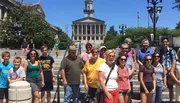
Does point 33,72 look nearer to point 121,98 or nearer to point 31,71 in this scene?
point 31,71

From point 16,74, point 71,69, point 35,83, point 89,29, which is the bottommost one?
point 35,83

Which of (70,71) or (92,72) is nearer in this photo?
(92,72)

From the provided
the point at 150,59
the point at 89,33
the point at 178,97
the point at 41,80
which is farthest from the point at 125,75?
the point at 89,33

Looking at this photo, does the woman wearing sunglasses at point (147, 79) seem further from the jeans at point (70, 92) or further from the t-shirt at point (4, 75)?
the t-shirt at point (4, 75)

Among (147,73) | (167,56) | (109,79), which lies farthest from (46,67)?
(167,56)

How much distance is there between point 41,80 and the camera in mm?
7926

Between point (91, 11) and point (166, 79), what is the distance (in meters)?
180

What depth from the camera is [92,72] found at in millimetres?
7234

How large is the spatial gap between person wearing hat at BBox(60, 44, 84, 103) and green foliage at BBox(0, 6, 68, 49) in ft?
123

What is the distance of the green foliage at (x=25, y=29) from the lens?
4494cm

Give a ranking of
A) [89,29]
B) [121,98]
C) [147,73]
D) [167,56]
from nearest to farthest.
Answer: [121,98]
[147,73]
[167,56]
[89,29]

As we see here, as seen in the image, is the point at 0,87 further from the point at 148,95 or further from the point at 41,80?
the point at 148,95

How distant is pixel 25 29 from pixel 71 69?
132ft

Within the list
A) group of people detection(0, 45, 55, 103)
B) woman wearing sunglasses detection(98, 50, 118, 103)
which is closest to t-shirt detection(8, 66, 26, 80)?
group of people detection(0, 45, 55, 103)
